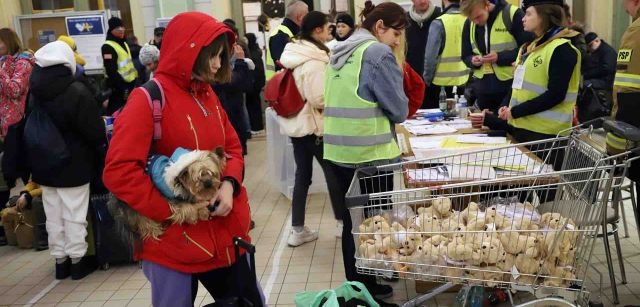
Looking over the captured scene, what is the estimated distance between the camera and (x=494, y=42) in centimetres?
473

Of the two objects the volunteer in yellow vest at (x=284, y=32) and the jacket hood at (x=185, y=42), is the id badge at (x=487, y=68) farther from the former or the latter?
the jacket hood at (x=185, y=42)

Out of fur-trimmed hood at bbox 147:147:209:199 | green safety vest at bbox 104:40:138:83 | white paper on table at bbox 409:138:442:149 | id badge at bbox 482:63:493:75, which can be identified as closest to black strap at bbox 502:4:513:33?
id badge at bbox 482:63:493:75

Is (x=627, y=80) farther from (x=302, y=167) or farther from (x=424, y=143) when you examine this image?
(x=302, y=167)

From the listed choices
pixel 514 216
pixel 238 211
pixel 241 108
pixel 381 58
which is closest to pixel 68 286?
pixel 238 211

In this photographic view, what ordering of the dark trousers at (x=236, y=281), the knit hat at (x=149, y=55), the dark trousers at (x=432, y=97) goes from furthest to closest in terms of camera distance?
1. the dark trousers at (x=432, y=97)
2. the knit hat at (x=149, y=55)
3. the dark trousers at (x=236, y=281)

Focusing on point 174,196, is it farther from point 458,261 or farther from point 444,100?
point 444,100

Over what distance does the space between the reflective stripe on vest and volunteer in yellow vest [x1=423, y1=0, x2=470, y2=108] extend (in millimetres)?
2677

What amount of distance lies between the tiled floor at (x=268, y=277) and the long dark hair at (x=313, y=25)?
1541 mm

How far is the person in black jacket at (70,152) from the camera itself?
3850mm

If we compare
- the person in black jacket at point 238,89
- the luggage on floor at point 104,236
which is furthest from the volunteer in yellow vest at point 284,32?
the luggage on floor at point 104,236

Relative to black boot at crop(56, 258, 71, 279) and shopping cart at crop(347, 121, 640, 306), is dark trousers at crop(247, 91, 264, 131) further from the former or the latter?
shopping cart at crop(347, 121, 640, 306)

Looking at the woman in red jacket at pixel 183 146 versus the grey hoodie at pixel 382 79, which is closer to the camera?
the woman in red jacket at pixel 183 146

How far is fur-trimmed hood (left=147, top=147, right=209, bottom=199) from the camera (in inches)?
77.7

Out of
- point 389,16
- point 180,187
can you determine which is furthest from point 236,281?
point 389,16
